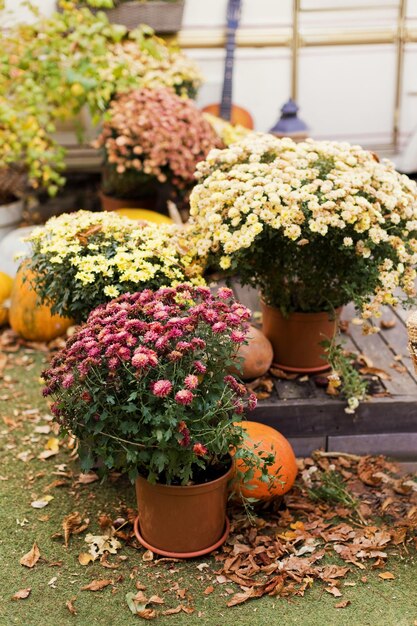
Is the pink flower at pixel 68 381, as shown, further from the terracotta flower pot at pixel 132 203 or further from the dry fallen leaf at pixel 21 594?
the terracotta flower pot at pixel 132 203

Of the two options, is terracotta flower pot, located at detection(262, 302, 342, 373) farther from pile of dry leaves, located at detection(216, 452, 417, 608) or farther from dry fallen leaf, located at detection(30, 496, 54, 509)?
dry fallen leaf, located at detection(30, 496, 54, 509)

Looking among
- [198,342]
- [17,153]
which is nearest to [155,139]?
[17,153]

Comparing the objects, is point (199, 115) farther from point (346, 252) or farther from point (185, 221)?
point (346, 252)

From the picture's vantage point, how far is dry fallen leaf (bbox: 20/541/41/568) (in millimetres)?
3176

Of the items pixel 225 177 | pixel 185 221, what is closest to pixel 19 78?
pixel 185 221

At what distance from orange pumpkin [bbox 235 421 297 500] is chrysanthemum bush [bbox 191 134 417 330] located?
67 centimetres

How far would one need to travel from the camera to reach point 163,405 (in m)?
2.95

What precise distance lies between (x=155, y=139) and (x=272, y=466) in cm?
278

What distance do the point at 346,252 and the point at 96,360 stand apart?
131 cm

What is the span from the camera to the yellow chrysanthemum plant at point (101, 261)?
3.62 m

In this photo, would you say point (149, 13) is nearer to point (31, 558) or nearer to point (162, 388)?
point (162, 388)

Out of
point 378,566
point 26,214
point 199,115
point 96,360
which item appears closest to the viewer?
point 96,360

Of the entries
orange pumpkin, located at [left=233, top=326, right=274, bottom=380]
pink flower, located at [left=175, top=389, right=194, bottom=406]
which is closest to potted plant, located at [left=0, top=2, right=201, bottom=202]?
orange pumpkin, located at [left=233, top=326, right=274, bottom=380]

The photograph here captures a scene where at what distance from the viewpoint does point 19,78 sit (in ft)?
19.5
